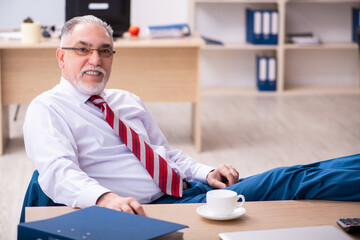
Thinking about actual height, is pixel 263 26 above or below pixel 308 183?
above

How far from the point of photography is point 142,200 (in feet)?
5.89

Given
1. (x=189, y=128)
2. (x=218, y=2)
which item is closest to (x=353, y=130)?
(x=189, y=128)

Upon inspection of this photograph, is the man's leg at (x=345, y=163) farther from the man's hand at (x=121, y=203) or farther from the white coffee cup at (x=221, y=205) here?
the man's hand at (x=121, y=203)

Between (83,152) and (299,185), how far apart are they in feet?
2.10

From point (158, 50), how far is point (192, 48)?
221mm

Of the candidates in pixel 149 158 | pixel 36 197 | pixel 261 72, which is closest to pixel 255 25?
pixel 261 72

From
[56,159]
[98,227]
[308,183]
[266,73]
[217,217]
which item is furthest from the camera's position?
[266,73]

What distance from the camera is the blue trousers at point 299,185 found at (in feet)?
4.82

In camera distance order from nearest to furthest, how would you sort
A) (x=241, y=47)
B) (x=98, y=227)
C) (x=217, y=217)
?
1. (x=98, y=227)
2. (x=217, y=217)
3. (x=241, y=47)

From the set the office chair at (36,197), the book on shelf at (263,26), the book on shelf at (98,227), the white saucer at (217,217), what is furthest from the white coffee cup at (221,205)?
the book on shelf at (263,26)

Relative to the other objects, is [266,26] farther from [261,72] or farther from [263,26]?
[261,72]

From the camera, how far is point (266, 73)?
5785 mm

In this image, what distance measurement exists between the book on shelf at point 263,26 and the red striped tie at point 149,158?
4.03 metres

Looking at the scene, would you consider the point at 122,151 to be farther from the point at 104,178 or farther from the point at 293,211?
the point at 293,211
